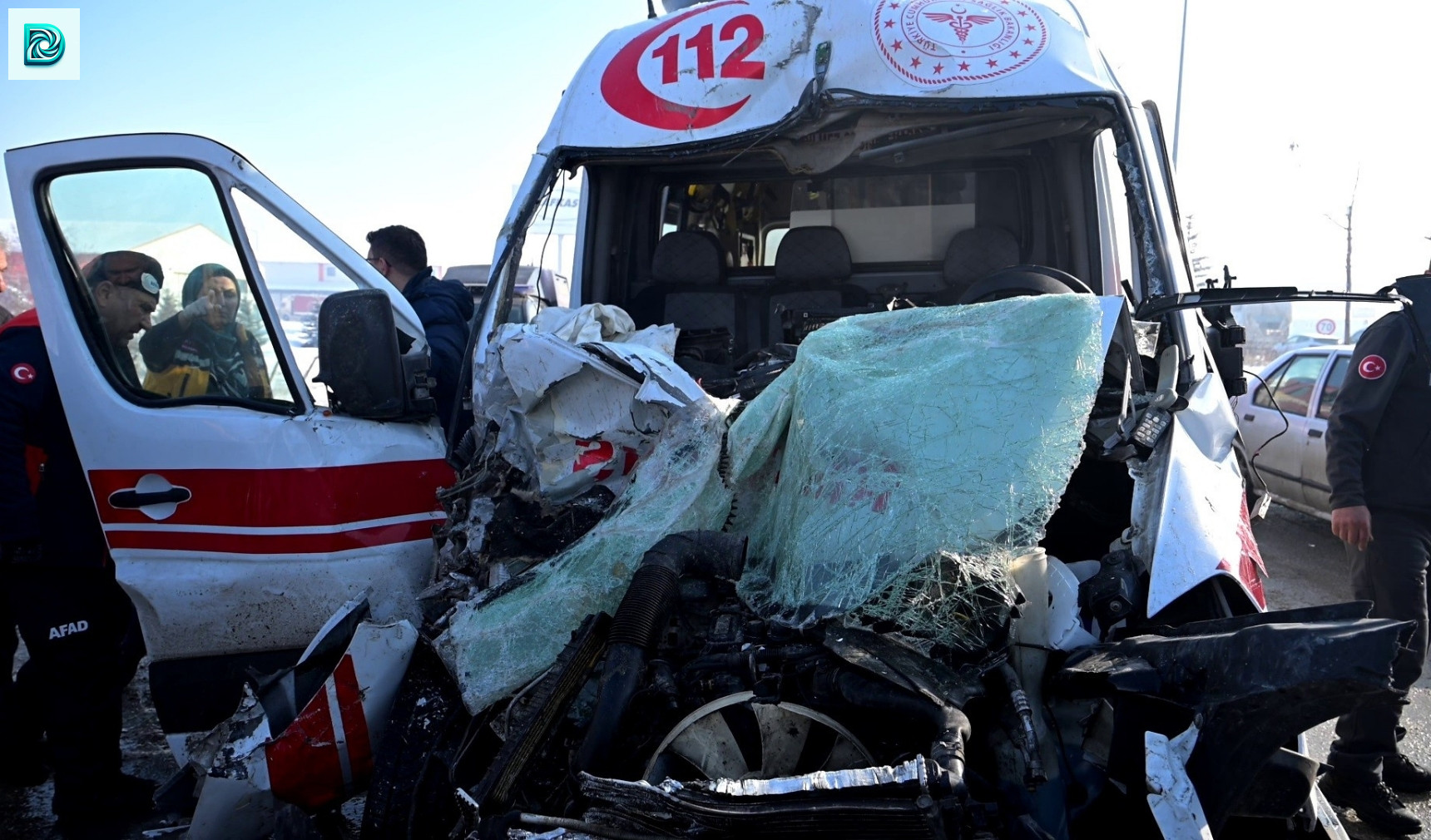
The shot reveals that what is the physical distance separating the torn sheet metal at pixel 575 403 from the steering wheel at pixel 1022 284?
957mm

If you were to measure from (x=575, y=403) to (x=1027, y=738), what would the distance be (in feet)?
5.34

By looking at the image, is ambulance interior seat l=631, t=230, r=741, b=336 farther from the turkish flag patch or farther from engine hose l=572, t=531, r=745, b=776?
the turkish flag patch

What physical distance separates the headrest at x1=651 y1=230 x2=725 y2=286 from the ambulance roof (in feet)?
2.46

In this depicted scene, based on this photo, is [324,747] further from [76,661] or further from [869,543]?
[76,661]

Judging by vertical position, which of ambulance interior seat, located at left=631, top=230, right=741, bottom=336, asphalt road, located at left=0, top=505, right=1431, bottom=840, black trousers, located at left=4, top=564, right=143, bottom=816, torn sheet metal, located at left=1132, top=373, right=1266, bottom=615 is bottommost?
asphalt road, located at left=0, top=505, right=1431, bottom=840

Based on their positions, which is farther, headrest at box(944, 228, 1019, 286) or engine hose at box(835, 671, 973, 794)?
headrest at box(944, 228, 1019, 286)

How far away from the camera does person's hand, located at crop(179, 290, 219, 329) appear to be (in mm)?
3070

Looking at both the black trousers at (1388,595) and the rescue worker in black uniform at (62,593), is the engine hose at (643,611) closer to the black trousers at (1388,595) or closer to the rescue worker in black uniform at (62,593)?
the rescue worker in black uniform at (62,593)

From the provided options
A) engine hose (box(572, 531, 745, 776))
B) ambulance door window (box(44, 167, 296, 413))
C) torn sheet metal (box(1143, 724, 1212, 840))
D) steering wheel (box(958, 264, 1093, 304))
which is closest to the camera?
torn sheet metal (box(1143, 724, 1212, 840))

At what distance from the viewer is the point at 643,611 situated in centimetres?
208

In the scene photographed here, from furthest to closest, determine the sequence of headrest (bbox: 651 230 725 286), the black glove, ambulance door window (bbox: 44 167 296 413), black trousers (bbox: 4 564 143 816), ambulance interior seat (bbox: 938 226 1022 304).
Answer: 1. headrest (bbox: 651 230 725 286)
2. ambulance interior seat (bbox: 938 226 1022 304)
3. black trousers (bbox: 4 564 143 816)
4. the black glove
5. ambulance door window (bbox: 44 167 296 413)

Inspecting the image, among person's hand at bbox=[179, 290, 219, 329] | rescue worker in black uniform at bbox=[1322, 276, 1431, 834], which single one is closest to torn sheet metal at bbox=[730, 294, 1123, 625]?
person's hand at bbox=[179, 290, 219, 329]

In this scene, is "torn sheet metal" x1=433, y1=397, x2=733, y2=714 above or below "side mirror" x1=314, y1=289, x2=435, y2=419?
below

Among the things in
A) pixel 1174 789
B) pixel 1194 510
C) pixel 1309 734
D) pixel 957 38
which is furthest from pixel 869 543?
pixel 1309 734
